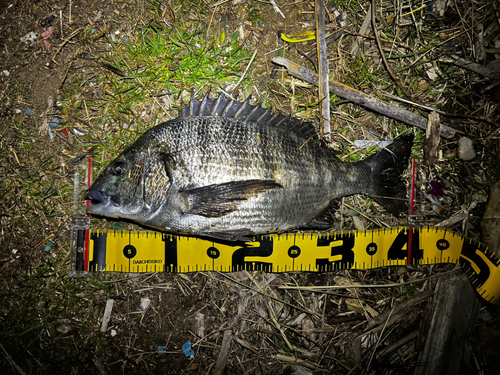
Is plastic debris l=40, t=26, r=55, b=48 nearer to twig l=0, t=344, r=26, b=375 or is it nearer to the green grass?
the green grass

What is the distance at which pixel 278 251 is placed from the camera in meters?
3.41

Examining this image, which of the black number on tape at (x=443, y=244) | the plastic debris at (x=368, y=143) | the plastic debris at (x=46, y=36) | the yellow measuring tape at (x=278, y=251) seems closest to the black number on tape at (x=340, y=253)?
the yellow measuring tape at (x=278, y=251)

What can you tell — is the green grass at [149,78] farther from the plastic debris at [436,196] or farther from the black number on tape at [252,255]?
the plastic debris at [436,196]

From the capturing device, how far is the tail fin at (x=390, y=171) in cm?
329

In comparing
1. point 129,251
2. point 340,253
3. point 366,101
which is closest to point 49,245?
point 129,251

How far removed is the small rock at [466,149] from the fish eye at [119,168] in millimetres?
3762

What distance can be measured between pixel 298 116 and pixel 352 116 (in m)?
0.68

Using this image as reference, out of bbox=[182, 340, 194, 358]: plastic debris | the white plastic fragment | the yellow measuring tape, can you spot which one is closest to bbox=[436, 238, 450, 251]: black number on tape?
the yellow measuring tape

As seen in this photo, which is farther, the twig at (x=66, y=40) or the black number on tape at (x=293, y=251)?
the twig at (x=66, y=40)

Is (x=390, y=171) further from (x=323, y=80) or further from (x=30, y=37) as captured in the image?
(x=30, y=37)

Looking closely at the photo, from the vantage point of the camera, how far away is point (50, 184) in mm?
3514

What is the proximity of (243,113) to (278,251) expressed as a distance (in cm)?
163

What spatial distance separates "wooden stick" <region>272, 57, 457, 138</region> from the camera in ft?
11.2

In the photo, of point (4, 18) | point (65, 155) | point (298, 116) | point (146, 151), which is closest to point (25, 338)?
point (65, 155)
